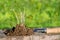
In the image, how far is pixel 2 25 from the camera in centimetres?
233

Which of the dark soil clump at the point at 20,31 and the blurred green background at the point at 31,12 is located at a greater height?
the blurred green background at the point at 31,12

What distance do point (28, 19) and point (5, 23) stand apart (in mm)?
330

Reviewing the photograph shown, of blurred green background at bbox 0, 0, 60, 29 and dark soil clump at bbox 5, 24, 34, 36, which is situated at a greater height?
blurred green background at bbox 0, 0, 60, 29

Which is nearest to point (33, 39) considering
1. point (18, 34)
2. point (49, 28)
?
point (18, 34)

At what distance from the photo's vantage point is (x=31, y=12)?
233 centimetres

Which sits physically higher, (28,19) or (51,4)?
(51,4)

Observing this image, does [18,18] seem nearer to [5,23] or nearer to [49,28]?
[5,23]

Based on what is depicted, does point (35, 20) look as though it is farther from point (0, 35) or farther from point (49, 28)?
point (0, 35)

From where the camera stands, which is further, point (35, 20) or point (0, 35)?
point (35, 20)

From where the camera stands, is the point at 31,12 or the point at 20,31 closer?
the point at 20,31

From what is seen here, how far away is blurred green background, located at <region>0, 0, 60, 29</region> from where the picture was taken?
2.24m

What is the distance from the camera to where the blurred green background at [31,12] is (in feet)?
7.35

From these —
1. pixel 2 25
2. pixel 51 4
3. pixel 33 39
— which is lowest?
pixel 33 39

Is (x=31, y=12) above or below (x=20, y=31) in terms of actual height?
above
